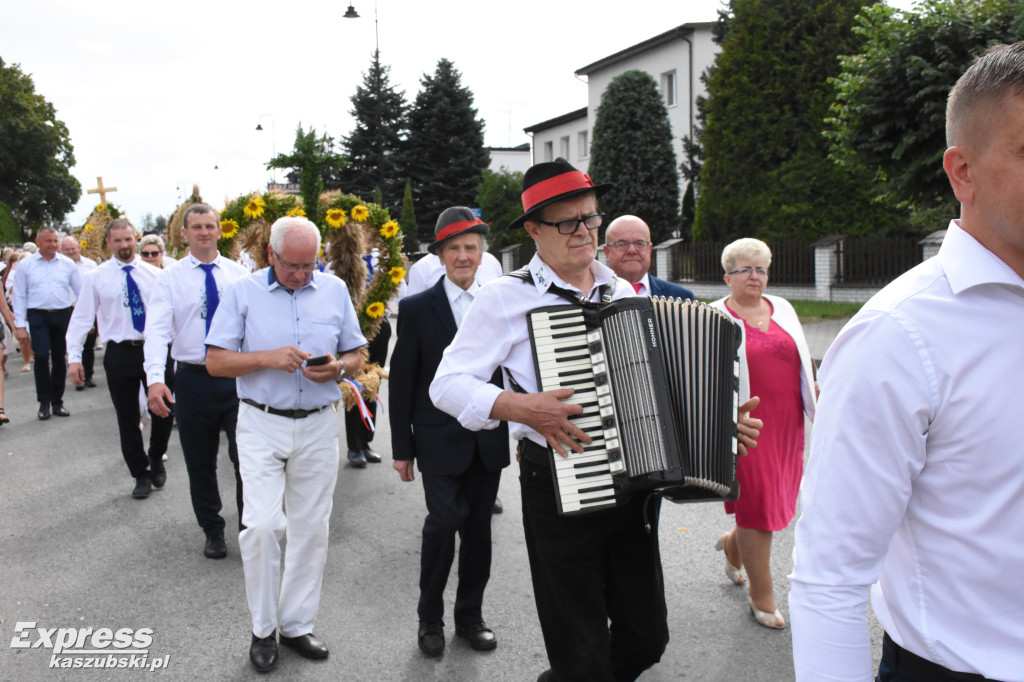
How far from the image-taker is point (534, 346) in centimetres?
287

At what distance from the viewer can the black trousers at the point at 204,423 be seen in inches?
217

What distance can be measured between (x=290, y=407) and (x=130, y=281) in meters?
4.30

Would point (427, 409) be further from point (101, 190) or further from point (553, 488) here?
point (101, 190)

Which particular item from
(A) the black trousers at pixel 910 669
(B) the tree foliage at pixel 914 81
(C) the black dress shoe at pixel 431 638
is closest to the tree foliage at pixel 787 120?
(B) the tree foliage at pixel 914 81

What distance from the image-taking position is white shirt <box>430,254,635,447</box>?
3158mm

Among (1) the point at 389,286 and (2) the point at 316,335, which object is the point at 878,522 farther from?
(1) the point at 389,286

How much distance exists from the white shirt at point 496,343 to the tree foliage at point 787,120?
21.8 meters

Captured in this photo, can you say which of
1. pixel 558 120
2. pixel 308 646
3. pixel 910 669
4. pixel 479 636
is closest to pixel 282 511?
pixel 308 646

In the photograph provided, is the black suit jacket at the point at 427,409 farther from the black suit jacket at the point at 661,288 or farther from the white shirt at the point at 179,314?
the white shirt at the point at 179,314

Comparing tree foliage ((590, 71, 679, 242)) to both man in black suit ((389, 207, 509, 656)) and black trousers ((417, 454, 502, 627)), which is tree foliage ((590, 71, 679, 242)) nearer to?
man in black suit ((389, 207, 509, 656))

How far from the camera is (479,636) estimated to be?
13.8 ft

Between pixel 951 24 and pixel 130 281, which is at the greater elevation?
pixel 951 24

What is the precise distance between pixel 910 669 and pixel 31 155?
203 ft

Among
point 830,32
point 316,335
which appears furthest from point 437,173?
point 316,335
